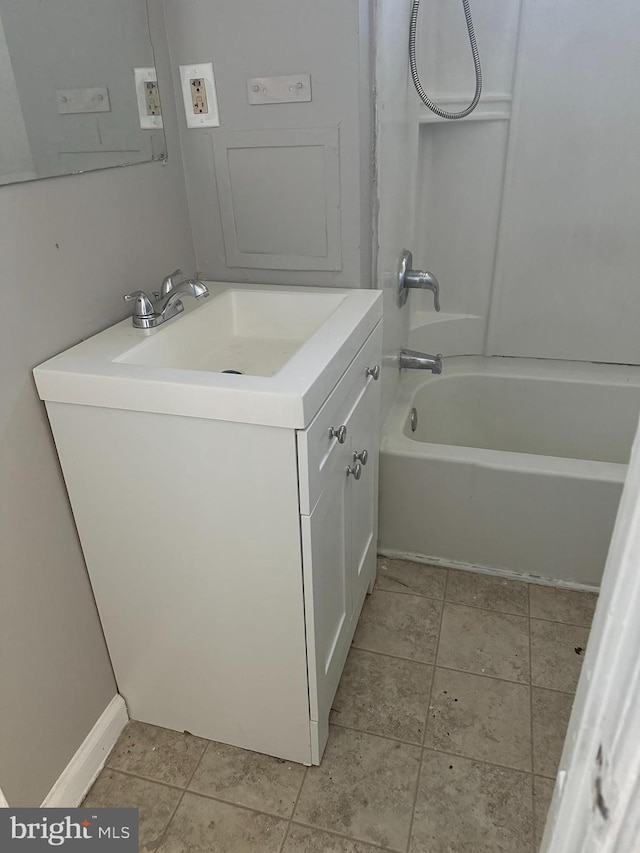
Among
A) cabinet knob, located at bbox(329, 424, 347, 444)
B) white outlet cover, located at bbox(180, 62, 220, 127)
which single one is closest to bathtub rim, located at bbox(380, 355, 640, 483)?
cabinet knob, located at bbox(329, 424, 347, 444)

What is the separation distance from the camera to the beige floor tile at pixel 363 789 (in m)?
1.18

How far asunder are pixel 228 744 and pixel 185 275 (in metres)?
1.12

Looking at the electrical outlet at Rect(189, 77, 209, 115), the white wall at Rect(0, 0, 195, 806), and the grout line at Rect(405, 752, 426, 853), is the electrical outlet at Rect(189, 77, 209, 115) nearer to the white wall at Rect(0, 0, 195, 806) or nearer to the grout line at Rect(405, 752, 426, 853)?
the white wall at Rect(0, 0, 195, 806)

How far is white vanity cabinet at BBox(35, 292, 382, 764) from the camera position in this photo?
98 centimetres

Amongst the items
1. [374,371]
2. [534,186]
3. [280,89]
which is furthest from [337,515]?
[534,186]

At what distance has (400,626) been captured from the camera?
1635mm

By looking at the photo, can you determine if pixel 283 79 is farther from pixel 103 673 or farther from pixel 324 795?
pixel 324 795

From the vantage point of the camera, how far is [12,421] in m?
0.99

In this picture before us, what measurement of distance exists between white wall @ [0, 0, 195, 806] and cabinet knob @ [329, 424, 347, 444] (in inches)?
20.3

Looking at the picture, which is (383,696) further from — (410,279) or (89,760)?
(410,279)

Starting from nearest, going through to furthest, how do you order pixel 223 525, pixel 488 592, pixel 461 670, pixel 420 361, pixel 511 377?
pixel 223 525
pixel 461 670
pixel 488 592
pixel 420 361
pixel 511 377

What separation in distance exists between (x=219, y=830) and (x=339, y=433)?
2.71ft

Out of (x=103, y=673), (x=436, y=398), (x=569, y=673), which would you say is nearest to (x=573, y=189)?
(x=436, y=398)

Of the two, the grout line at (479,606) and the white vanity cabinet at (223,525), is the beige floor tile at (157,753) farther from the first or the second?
the grout line at (479,606)
